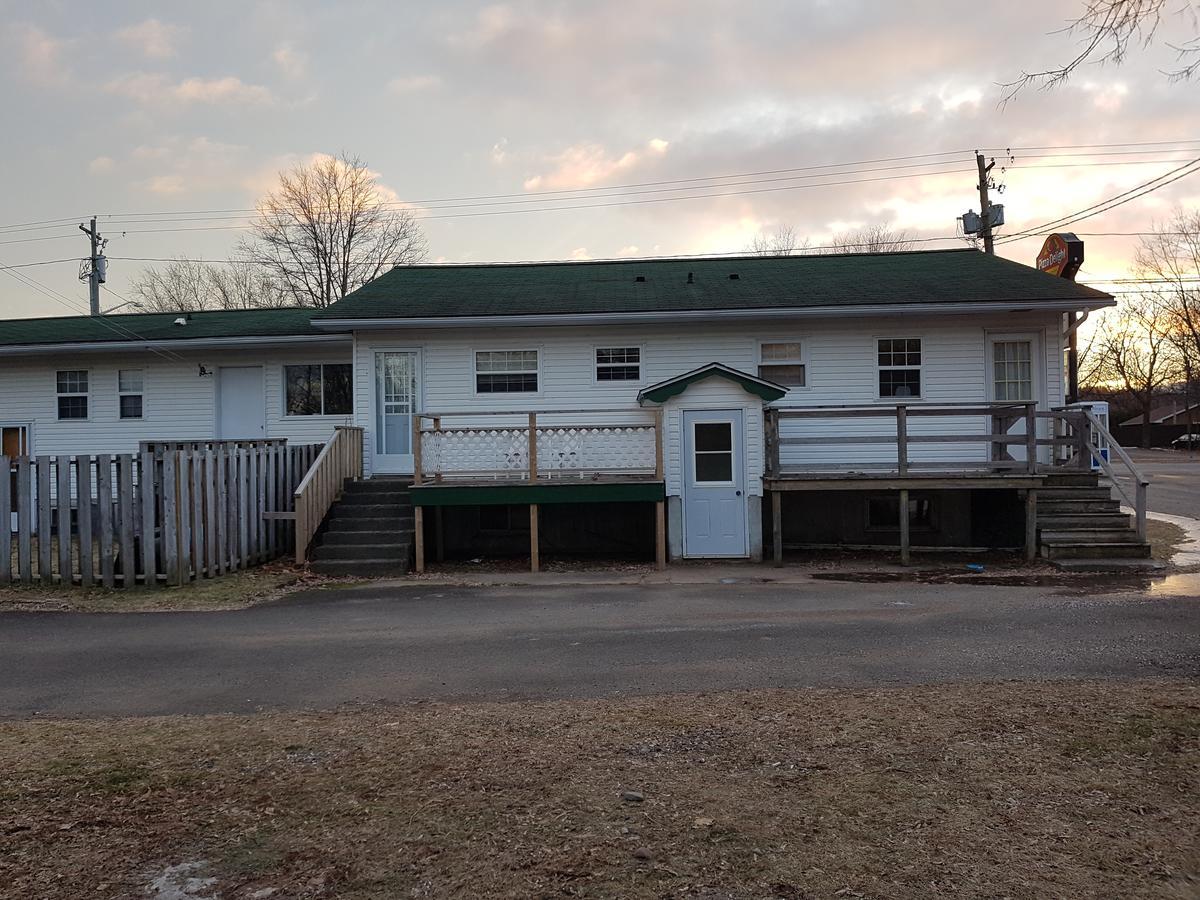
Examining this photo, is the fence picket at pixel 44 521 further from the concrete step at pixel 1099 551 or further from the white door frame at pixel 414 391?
the concrete step at pixel 1099 551

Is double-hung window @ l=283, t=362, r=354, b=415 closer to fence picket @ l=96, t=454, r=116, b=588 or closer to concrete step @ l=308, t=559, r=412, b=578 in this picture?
concrete step @ l=308, t=559, r=412, b=578

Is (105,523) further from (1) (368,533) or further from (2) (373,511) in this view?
(2) (373,511)

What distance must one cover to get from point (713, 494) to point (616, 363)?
10.9 ft

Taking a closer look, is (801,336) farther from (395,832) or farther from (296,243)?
(296,243)

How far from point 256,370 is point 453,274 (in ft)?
14.6

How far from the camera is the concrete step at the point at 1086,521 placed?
12594 mm

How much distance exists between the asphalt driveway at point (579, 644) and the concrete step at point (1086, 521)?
6.89ft

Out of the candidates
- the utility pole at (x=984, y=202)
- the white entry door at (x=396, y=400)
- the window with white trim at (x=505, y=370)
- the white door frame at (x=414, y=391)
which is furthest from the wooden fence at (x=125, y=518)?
the utility pole at (x=984, y=202)

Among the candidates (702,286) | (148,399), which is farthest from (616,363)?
(148,399)

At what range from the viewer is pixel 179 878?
3.35 m

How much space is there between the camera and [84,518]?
10094 millimetres

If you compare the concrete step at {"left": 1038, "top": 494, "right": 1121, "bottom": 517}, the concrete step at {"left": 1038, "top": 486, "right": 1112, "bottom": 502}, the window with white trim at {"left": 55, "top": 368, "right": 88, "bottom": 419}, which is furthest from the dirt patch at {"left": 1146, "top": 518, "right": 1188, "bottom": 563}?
the window with white trim at {"left": 55, "top": 368, "right": 88, "bottom": 419}

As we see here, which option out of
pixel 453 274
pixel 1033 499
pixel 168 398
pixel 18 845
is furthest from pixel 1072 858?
pixel 168 398

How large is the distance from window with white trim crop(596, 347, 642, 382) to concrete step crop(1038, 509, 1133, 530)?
7.00 meters
